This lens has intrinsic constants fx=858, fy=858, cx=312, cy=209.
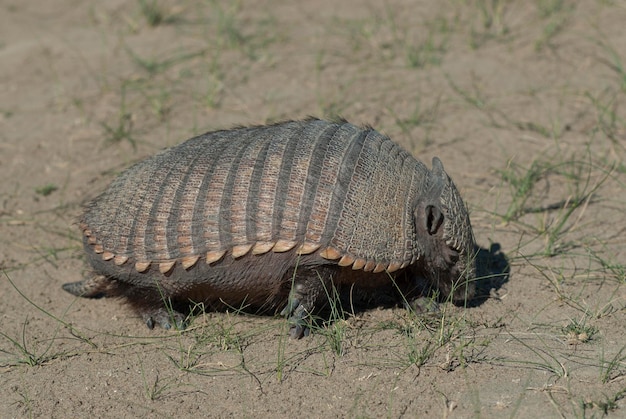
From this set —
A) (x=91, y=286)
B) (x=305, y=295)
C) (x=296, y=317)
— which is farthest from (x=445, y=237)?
(x=91, y=286)

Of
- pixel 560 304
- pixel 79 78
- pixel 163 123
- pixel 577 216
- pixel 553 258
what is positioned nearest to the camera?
pixel 560 304

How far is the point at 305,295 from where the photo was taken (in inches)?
188

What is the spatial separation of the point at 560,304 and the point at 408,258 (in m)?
1.07

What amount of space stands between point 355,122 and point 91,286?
2.88 m

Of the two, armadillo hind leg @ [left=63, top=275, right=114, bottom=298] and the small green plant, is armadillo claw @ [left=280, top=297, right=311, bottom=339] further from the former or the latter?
the small green plant

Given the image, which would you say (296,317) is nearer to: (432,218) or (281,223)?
(281,223)

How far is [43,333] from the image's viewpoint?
203 inches

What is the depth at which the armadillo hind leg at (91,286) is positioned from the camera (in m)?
5.26

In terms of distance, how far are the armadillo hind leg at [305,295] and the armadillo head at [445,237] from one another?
575 mm

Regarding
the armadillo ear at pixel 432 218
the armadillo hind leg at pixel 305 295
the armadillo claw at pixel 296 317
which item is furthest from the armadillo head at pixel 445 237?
the armadillo claw at pixel 296 317

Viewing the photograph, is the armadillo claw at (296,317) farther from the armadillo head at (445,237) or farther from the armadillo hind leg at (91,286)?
the armadillo hind leg at (91,286)

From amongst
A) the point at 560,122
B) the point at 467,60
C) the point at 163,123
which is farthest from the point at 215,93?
the point at 560,122

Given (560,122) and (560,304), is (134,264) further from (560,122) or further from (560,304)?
(560,122)

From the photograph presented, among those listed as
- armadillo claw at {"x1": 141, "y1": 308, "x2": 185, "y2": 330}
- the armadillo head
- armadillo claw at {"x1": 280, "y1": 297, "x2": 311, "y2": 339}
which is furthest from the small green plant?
armadillo claw at {"x1": 141, "y1": 308, "x2": 185, "y2": 330}
